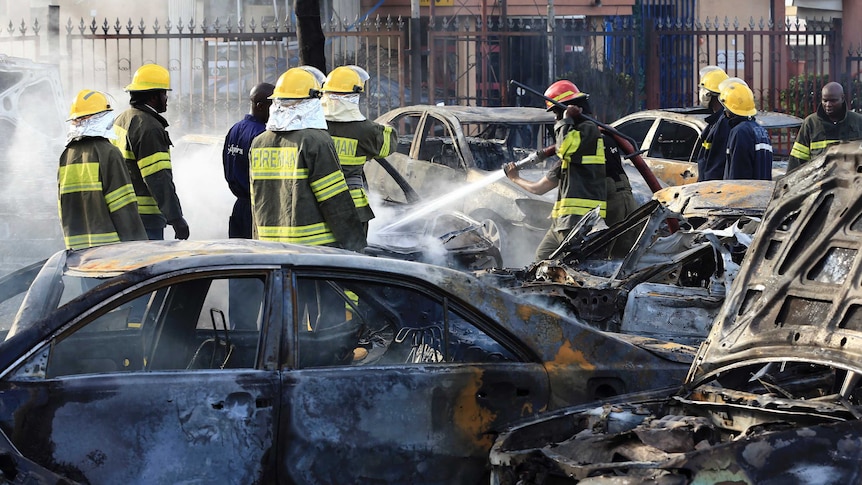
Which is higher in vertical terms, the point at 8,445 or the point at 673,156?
the point at 673,156

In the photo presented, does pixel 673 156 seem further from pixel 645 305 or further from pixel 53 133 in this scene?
pixel 53 133

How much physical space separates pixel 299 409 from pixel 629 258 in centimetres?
350

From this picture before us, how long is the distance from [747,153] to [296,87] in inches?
160

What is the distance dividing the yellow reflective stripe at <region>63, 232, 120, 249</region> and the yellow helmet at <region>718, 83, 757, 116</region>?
5.08 m

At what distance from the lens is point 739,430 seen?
156 inches

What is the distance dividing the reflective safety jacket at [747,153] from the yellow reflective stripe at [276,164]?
4.02 m

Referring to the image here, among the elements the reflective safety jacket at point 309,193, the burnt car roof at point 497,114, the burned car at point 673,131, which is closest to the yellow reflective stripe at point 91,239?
the reflective safety jacket at point 309,193

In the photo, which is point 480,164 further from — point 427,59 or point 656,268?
point 427,59

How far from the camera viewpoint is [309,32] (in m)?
11.1

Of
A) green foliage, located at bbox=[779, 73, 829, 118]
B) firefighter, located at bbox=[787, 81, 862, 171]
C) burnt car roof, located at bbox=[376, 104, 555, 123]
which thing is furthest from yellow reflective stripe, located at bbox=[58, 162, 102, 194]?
green foliage, located at bbox=[779, 73, 829, 118]

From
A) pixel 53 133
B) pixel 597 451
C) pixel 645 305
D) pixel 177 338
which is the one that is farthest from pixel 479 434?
pixel 53 133

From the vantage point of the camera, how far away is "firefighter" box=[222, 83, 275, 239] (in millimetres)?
7973

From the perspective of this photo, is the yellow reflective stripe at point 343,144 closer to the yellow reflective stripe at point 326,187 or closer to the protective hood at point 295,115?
the protective hood at point 295,115

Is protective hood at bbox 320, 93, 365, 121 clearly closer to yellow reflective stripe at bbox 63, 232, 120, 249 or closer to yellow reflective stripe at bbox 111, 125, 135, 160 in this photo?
yellow reflective stripe at bbox 111, 125, 135, 160
